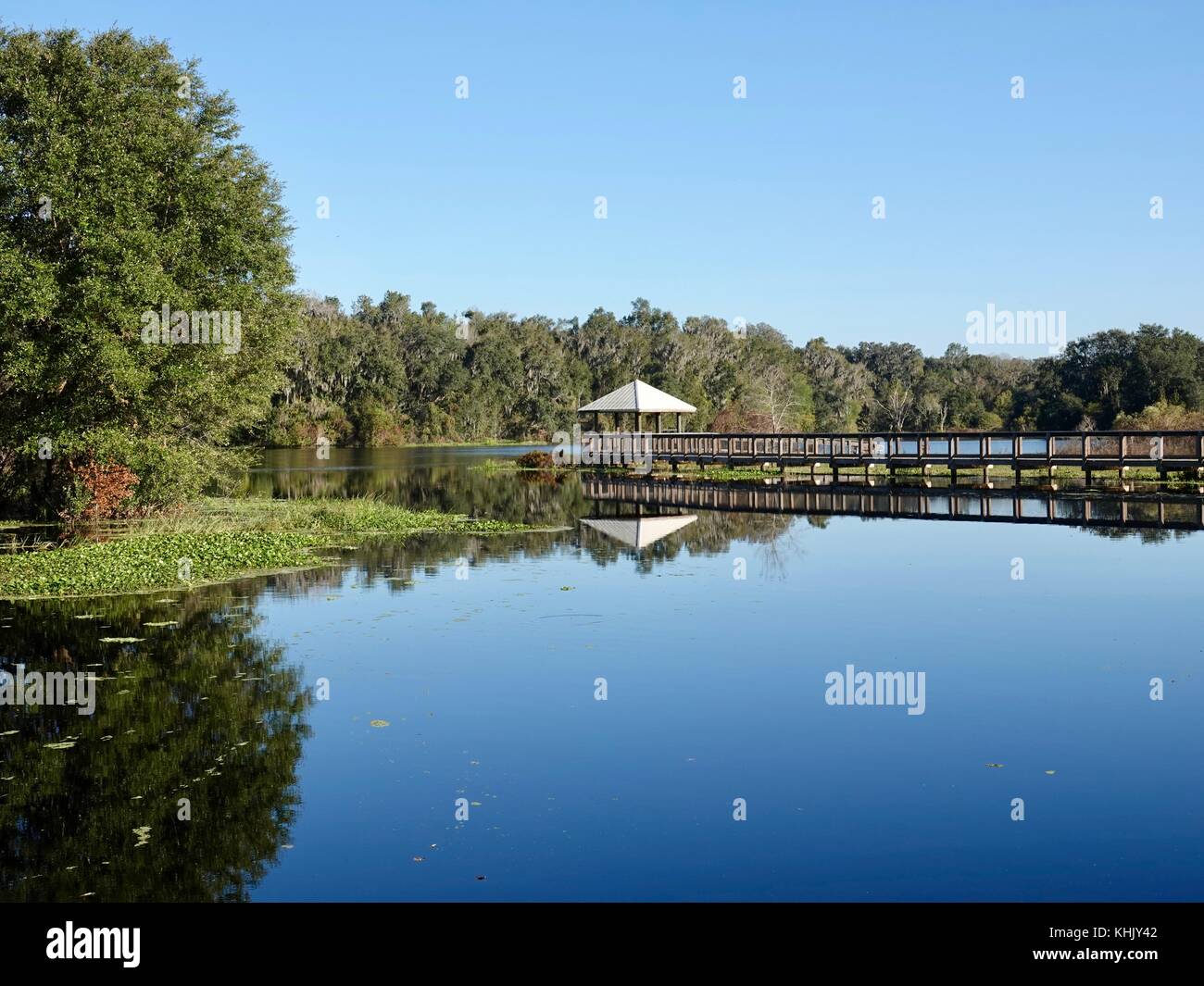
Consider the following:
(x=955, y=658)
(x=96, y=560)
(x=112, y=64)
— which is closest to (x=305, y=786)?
(x=955, y=658)

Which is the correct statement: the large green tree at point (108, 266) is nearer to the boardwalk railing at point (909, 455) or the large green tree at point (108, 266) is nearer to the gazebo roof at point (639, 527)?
the gazebo roof at point (639, 527)

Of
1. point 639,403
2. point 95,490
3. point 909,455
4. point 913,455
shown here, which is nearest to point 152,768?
point 95,490

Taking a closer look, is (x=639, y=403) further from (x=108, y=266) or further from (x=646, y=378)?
(x=646, y=378)

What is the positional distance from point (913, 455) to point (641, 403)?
12.1m

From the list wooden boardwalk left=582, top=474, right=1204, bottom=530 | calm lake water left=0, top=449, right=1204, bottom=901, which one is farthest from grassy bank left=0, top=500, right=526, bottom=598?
wooden boardwalk left=582, top=474, right=1204, bottom=530

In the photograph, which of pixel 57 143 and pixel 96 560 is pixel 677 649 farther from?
pixel 57 143

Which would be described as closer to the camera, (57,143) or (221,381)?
(57,143)

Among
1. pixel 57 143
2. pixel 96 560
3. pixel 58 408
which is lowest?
pixel 96 560

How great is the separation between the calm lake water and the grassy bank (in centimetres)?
147

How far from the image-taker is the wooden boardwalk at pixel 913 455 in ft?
115

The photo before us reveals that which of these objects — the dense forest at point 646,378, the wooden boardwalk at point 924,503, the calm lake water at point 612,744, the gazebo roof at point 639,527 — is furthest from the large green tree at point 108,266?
the dense forest at point 646,378

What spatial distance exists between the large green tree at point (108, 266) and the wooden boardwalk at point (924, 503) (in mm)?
14399

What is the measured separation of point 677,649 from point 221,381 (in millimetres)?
18750
